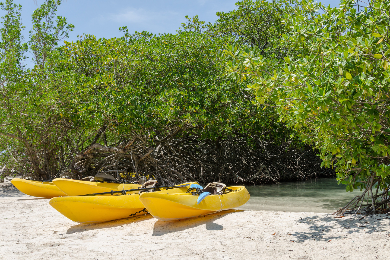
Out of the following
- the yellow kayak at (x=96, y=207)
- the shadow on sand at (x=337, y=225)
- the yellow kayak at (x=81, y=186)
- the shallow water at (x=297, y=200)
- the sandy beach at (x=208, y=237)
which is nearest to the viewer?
the sandy beach at (x=208, y=237)

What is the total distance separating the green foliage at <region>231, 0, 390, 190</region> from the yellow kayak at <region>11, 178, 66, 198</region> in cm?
627

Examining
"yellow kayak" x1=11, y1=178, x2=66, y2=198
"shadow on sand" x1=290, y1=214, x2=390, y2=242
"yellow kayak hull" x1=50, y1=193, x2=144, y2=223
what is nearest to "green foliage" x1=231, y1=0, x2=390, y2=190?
"shadow on sand" x1=290, y1=214, x2=390, y2=242

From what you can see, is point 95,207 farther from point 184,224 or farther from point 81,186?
point 81,186

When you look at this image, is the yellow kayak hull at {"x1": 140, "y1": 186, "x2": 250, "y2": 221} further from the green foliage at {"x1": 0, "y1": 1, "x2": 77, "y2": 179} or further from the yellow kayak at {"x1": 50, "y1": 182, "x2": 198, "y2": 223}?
the green foliage at {"x1": 0, "y1": 1, "x2": 77, "y2": 179}

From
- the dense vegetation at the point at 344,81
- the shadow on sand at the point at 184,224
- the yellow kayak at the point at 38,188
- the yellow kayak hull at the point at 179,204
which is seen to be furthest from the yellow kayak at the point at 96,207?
the yellow kayak at the point at 38,188

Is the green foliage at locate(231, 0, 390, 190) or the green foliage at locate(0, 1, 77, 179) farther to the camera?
the green foliage at locate(0, 1, 77, 179)

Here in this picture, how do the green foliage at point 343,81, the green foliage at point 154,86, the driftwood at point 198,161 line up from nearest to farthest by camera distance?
the green foliage at point 343,81, the green foliage at point 154,86, the driftwood at point 198,161

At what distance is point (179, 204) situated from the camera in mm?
5199

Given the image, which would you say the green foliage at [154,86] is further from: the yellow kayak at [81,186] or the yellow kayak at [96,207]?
the yellow kayak at [96,207]

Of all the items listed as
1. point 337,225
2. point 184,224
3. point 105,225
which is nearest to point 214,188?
point 184,224

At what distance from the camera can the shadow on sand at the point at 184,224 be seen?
5064 millimetres

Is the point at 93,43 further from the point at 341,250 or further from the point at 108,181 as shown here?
the point at 341,250

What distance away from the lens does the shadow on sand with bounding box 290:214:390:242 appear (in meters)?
4.27

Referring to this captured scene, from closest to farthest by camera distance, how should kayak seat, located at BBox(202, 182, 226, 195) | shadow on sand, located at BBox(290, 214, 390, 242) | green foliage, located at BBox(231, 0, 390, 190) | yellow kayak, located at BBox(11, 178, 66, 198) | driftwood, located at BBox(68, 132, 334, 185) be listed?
1. green foliage, located at BBox(231, 0, 390, 190)
2. shadow on sand, located at BBox(290, 214, 390, 242)
3. kayak seat, located at BBox(202, 182, 226, 195)
4. yellow kayak, located at BBox(11, 178, 66, 198)
5. driftwood, located at BBox(68, 132, 334, 185)
